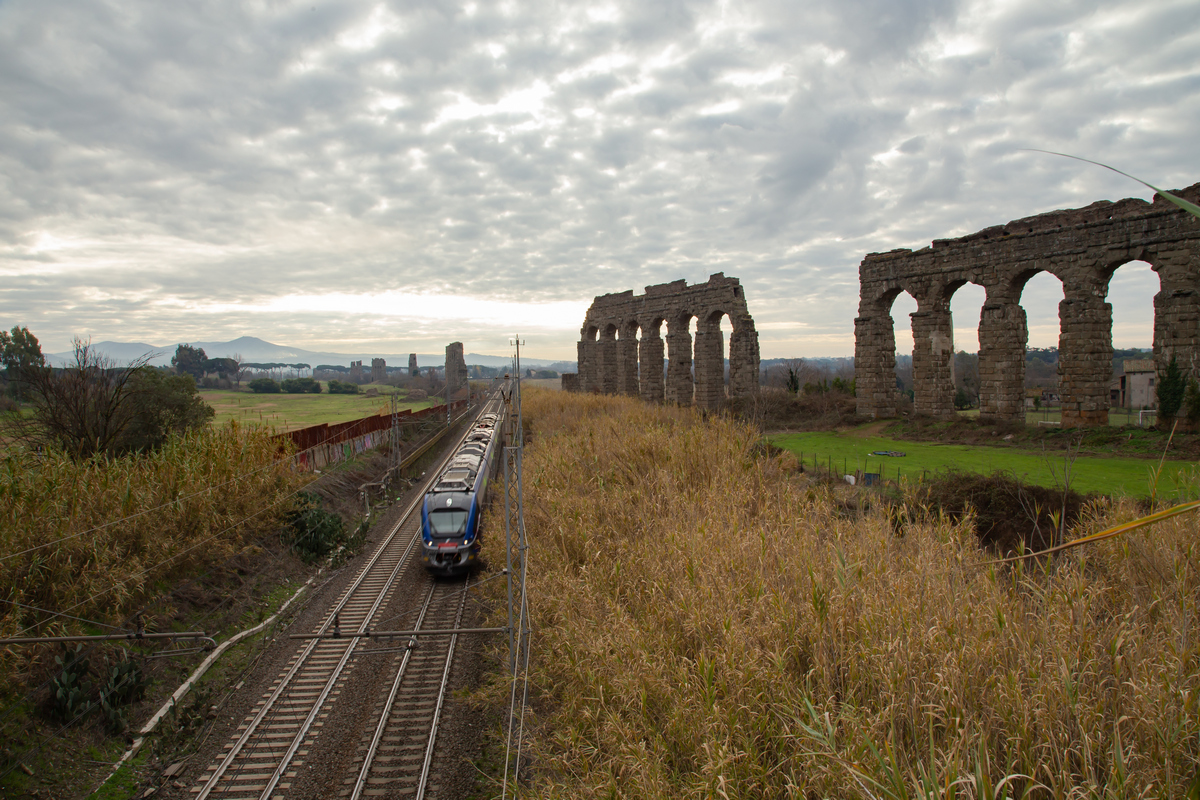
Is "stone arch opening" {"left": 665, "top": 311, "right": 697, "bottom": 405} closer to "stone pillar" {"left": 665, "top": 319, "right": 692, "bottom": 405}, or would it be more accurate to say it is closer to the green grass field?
"stone pillar" {"left": 665, "top": 319, "right": 692, "bottom": 405}

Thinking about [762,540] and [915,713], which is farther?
[762,540]

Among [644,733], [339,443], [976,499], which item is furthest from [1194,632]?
[339,443]

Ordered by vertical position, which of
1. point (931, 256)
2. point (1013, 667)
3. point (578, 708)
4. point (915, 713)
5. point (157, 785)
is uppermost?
point (931, 256)

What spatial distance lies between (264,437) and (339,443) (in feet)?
25.2

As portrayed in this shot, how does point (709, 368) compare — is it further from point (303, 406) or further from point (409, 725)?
point (303, 406)

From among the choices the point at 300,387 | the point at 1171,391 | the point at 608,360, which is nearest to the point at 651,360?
the point at 608,360

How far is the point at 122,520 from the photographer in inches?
352

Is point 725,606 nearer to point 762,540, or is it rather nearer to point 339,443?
point 762,540

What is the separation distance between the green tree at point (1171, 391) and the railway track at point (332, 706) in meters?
16.3

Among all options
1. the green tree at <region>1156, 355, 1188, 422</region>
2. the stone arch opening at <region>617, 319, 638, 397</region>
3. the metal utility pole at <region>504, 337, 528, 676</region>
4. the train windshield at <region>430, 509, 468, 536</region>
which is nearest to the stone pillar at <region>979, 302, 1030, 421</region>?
the green tree at <region>1156, 355, 1188, 422</region>

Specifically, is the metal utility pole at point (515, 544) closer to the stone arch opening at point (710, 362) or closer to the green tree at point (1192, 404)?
the stone arch opening at point (710, 362)

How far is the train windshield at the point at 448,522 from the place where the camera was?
41.3 ft

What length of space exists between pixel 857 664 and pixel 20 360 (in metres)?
23.3

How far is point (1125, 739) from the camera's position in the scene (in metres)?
3.05
